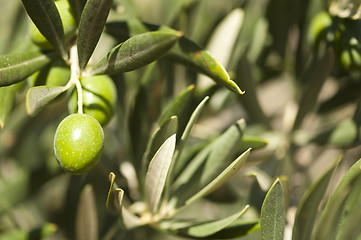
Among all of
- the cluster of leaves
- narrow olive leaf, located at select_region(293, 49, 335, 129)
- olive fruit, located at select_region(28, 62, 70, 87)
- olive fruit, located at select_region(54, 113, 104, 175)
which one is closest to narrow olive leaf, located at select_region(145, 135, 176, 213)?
the cluster of leaves

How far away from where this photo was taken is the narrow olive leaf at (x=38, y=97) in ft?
2.18

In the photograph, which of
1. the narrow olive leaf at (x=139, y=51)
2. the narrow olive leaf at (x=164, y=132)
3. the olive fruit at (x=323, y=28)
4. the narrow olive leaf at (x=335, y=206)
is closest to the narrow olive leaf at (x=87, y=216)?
the narrow olive leaf at (x=164, y=132)

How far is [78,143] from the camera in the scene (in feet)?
2.25

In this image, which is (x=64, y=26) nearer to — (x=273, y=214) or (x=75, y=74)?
(x=75, y=74)

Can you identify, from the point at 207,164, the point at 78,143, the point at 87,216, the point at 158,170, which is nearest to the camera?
the point at 78,143

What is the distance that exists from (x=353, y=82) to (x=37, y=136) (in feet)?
3.02

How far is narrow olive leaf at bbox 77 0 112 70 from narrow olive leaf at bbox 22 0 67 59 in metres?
0.05

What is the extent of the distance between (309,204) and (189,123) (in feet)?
0.92

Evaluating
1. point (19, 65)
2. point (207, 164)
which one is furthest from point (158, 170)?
point (19, 65)

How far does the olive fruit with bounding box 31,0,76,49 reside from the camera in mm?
809

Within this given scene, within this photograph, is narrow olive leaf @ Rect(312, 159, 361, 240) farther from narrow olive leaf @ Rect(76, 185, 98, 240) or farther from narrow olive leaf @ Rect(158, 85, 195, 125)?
narrow olive leaf @ Rect(76, 185, 98, 240)

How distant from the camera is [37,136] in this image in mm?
A: 1450

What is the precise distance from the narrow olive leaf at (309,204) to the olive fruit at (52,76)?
1.58 feet

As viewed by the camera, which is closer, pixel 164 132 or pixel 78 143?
pixel 78 143
